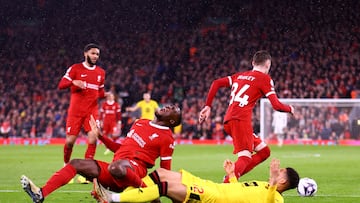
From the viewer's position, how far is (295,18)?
35562 mm

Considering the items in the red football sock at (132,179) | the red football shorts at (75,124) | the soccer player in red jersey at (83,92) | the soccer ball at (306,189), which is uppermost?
the soccer player in red jersey at (83,92)

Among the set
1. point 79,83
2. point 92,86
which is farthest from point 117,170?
point 92,86

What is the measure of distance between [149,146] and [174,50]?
27908 millimetres

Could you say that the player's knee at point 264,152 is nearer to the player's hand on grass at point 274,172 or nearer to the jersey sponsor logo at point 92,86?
the player's hand on grass at point 274,172

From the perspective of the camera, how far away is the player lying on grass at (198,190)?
22.4 ft

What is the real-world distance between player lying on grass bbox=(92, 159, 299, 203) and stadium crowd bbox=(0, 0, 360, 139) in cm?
2146

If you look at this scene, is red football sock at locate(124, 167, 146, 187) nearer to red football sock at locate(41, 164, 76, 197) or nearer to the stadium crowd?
red football sock at locate(41, 164, 76, 197)

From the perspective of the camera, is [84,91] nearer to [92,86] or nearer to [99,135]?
[92,86]

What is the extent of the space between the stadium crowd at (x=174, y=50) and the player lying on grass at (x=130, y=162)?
2093 cm

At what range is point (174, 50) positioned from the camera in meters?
35.4

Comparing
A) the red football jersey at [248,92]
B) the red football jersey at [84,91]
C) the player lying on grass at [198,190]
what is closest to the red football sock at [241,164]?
the red football jersey at [248,92]

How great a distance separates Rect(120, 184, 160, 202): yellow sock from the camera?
678cm

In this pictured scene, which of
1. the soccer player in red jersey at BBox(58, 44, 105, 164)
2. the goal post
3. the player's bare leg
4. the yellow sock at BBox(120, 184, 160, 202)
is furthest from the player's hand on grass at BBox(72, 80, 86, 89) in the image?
the goal post

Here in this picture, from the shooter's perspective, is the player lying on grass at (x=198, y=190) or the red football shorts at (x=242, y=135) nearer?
the player lying on grass at (x=198, y=190)
